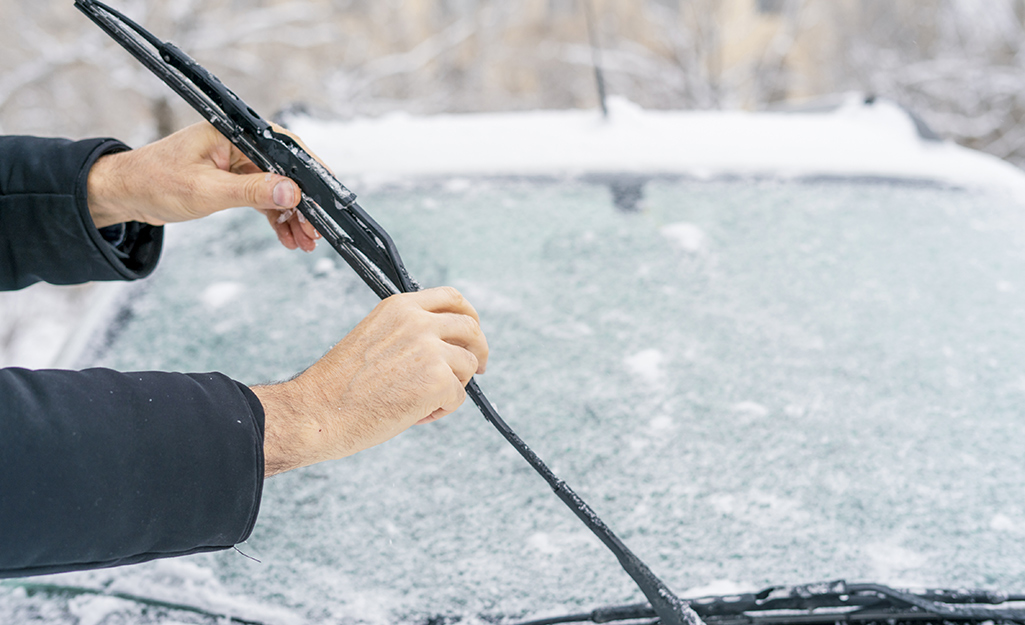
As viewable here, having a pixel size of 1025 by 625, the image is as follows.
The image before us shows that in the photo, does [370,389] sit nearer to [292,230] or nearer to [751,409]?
[292,230]

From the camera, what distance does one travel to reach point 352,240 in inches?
36.0

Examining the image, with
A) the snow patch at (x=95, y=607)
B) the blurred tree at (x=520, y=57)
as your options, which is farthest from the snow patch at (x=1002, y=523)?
the blurred tree at (x=520, y=57)

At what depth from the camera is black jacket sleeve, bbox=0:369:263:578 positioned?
25.7 inches

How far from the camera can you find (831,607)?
3.05 ft

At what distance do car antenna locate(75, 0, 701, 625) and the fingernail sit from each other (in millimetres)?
15

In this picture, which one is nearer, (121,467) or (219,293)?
(121,467)

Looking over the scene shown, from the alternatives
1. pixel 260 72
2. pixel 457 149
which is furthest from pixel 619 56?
pixel 457 149

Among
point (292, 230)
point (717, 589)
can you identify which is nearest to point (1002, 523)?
point (717, 589)

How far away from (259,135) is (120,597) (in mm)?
657

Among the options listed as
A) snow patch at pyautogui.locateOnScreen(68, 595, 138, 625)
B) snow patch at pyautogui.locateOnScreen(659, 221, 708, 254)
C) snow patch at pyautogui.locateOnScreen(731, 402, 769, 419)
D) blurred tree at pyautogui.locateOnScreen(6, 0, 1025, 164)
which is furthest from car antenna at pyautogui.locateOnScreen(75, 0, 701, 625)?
blurred tree at pyautogui.locateOnScreen(6, 0, 1025, 164)

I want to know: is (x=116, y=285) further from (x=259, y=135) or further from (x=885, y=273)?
(x=885, y=273)

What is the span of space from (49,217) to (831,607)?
1.26 metres

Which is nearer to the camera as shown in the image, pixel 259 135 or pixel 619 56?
pixel 259 135

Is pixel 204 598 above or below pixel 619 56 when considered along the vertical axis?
above
